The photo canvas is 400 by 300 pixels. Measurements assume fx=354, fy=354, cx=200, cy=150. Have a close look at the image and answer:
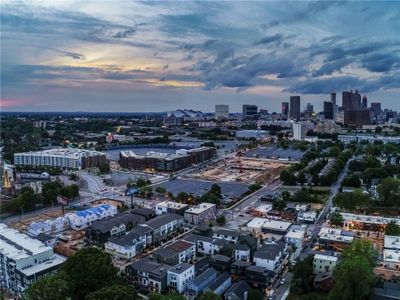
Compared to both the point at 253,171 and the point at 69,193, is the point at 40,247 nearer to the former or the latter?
the point at 69,193

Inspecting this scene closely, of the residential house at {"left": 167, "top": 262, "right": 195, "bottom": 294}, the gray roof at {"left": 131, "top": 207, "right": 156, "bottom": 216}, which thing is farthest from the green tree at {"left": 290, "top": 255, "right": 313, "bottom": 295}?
the gray roof at {"left": 131, "top": 207, "right": 156, "bottom": 216}

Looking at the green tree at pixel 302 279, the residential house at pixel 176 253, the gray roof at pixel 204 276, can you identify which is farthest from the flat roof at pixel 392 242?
the residential house at pixel 176 253

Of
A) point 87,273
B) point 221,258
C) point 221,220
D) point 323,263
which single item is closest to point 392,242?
point 323,263

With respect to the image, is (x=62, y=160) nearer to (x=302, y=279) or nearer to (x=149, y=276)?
(x=149, y=276)

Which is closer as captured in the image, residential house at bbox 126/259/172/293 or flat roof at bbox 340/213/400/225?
residential house at bbox 126/259/172/293

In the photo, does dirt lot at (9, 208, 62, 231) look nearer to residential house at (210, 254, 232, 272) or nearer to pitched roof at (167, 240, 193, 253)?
pitched roof at (167, 240, 193, 253)

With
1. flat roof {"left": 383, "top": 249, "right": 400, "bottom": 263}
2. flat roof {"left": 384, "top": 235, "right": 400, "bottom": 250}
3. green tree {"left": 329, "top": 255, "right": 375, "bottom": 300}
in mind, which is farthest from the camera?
flat roof {"left": 384, "top": 235, "right": 400, "bottom": 250}
